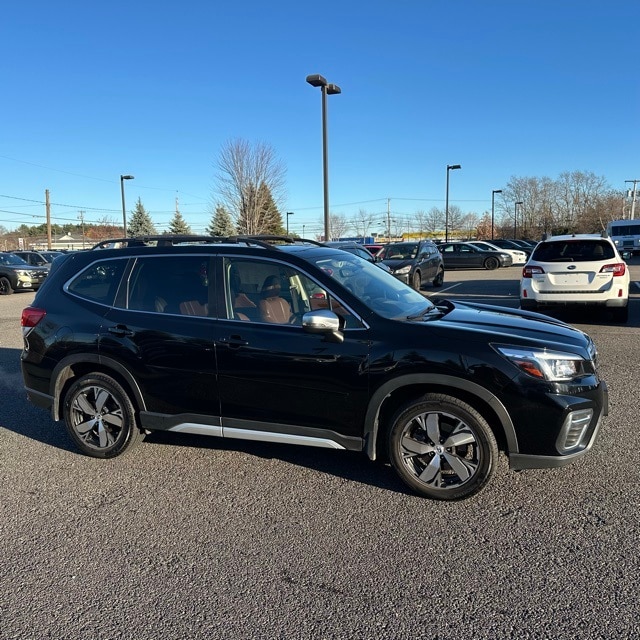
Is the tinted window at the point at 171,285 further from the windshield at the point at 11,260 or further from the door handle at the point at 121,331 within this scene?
the windshield at the point at 11,260

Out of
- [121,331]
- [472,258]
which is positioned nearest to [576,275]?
[121,331]

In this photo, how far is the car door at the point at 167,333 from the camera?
3994 millimetres

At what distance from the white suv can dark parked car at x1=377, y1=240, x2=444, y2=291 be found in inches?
214

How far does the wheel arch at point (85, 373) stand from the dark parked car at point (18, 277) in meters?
18.7

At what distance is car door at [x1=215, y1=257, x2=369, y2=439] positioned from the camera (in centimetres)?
362

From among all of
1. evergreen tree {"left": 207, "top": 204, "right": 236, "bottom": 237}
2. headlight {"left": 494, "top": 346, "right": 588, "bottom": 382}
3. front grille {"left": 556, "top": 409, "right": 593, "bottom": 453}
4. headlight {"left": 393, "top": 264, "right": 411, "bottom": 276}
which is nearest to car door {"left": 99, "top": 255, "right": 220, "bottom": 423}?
headlight {"left": 494, "top": 346, "right": 588, "bottom": 382}

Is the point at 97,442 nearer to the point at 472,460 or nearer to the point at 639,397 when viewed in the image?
the point at 472,460

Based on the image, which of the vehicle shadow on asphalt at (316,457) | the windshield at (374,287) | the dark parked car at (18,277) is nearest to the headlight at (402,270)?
the windshield at (374,287)

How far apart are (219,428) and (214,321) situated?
31.9 inches

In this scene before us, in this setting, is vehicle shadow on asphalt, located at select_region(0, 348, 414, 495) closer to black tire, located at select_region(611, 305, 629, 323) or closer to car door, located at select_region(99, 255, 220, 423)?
car door, located at select_region(99, 255, 220, 423)

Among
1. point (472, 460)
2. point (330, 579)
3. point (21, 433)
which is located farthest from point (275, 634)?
point (21, 433)

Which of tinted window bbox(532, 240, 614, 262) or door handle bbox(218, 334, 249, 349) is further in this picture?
tinted window bbox(532, 240, 614, 262)

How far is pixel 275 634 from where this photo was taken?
241cm

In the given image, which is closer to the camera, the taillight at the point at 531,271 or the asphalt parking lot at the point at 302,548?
the asphalt parking lot at the point at 302,548
